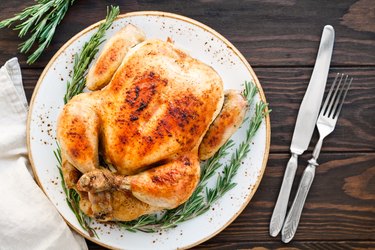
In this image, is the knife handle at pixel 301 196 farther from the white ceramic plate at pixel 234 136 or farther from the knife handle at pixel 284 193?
the white ceramic plate at pixel 234 136

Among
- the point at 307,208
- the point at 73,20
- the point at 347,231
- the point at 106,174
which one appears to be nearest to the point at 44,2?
the point at 73,20

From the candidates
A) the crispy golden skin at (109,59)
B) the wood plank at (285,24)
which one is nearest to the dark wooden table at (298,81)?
the wood plank at (285,24)

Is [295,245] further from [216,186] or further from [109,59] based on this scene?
[109,59]

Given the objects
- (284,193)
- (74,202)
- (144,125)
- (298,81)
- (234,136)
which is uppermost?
(144,125)

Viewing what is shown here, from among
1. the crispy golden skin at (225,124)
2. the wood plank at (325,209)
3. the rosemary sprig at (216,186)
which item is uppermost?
the crispy golden skin at (225,124)

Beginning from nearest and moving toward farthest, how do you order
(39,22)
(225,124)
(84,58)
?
(225,124), (84,58), (39,22)

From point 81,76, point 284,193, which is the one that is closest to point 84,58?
point 81,76

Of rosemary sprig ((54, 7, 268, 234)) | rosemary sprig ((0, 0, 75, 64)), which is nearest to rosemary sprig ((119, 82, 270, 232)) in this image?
rosemary sprig ((54, 7, 268, 234))
